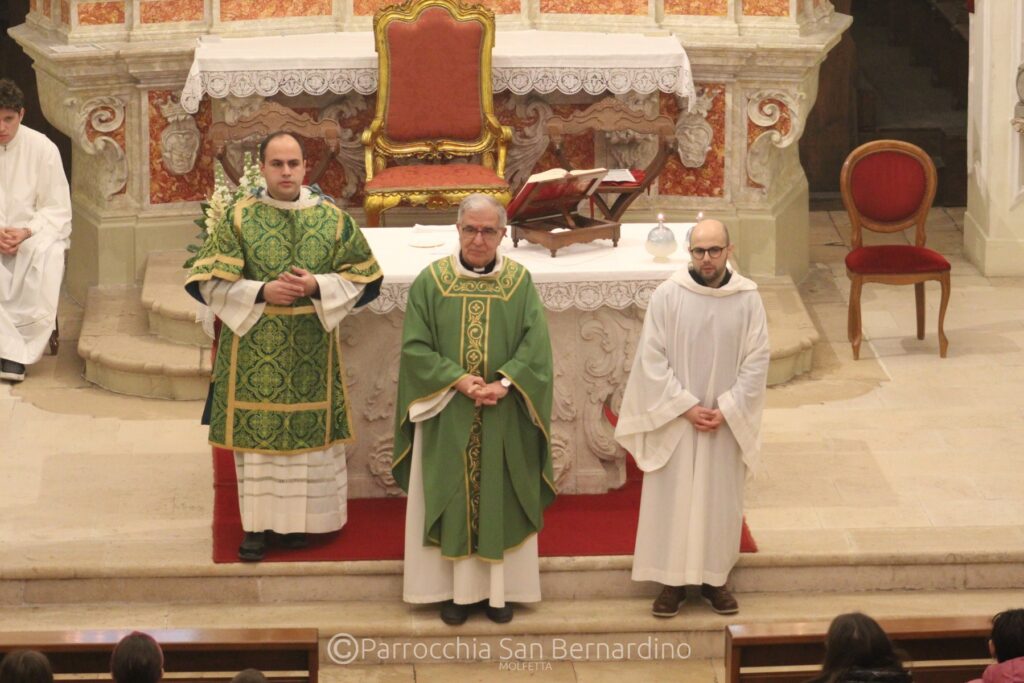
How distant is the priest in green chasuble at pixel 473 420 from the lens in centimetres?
769

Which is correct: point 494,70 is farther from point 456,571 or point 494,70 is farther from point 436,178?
point 456,571

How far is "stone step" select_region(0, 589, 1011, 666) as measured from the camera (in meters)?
7.80

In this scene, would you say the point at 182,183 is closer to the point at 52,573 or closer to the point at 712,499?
the point at 52,573

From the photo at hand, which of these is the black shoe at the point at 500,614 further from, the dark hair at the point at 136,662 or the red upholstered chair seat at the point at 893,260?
the red upholstered chair seat at the point at 893,260

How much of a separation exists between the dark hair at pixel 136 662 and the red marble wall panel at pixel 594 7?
6.70 metres

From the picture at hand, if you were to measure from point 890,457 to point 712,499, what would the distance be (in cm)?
174

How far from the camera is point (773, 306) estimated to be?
36.2 ft

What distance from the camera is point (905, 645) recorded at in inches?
250

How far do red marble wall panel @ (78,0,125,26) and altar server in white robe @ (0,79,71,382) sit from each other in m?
0.78

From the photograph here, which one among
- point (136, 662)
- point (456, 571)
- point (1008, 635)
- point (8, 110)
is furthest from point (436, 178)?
point (136, 662)

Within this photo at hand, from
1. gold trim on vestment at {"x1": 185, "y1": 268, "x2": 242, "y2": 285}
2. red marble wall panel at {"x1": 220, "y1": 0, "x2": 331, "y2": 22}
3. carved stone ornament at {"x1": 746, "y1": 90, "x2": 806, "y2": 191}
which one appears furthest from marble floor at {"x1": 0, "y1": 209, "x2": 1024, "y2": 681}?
red marble wall panel at {"x1": 220, "y1": 0, "x2": 331, "y2": 22}

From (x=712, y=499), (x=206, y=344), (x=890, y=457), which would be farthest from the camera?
(x=206, y=344)

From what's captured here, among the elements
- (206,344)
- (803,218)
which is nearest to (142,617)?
(206,344)

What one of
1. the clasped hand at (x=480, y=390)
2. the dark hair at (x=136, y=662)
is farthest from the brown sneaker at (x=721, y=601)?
the dark hair at (x=136, y=662)
